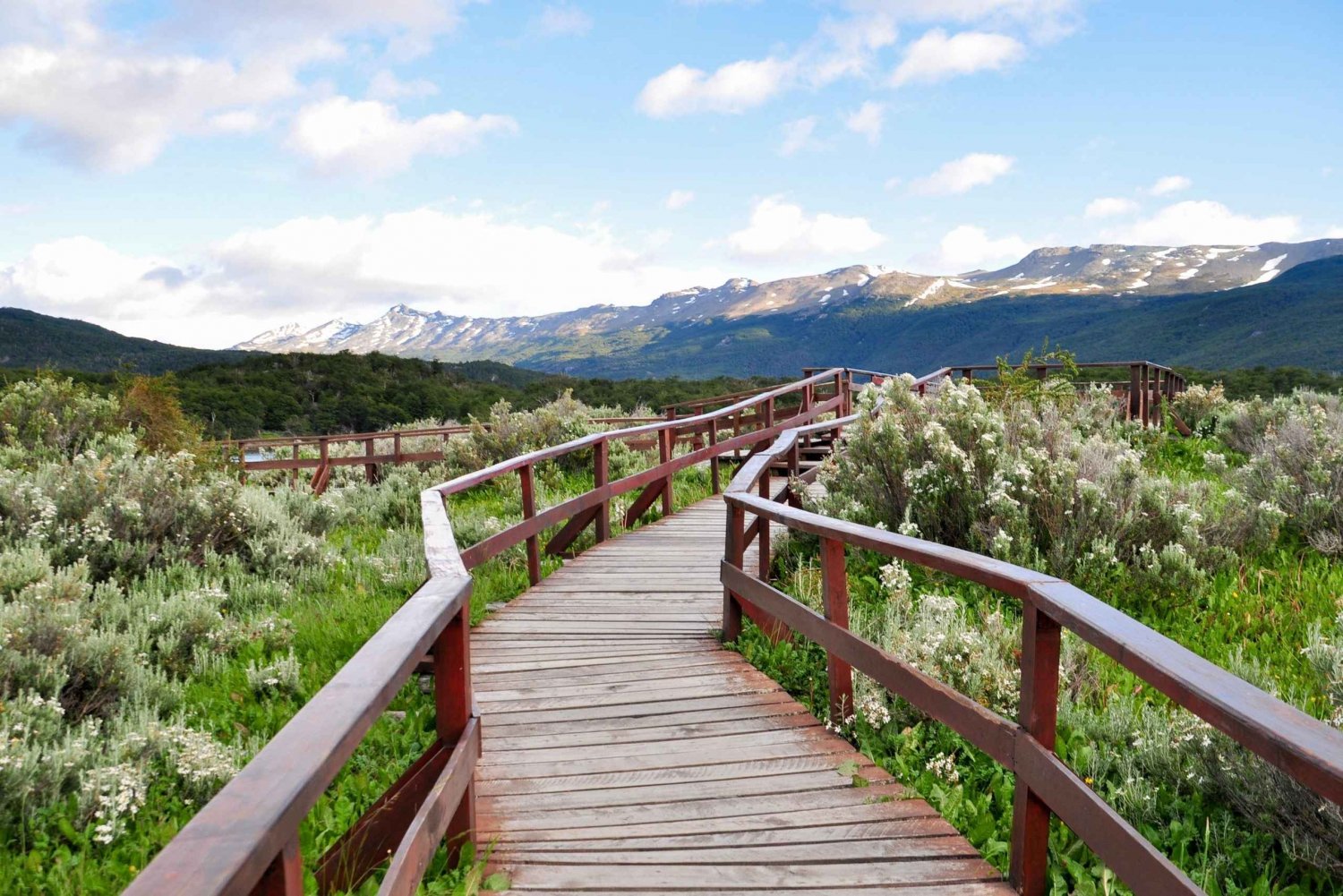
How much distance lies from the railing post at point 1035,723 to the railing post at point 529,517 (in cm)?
514

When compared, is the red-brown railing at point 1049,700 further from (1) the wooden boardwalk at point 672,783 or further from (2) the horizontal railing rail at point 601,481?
(2) the horizontal railing rail at point 601,481

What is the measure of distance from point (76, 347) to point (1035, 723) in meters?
149

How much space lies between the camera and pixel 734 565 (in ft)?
19.5

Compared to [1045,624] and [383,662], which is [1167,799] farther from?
[383,662]

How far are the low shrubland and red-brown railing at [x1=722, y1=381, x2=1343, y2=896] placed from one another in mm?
1888

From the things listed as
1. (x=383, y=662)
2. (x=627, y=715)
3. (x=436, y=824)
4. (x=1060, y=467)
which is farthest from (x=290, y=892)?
(x=1060, y=467)

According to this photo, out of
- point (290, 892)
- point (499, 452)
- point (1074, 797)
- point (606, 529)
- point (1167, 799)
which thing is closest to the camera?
point (290, 892)

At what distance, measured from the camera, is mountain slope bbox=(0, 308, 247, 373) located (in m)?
114

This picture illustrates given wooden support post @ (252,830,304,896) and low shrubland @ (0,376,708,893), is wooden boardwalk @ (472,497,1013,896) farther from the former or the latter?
wooden support post @ (252,830,304,896)

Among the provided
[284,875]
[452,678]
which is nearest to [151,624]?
[452,678]

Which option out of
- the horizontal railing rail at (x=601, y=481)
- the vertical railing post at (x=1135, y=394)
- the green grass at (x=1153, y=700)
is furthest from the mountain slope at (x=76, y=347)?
the green grass at (x=1153, y=700)

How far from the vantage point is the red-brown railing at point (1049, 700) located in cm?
172

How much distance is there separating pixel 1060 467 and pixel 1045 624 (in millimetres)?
5033

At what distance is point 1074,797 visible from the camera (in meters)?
2.56
